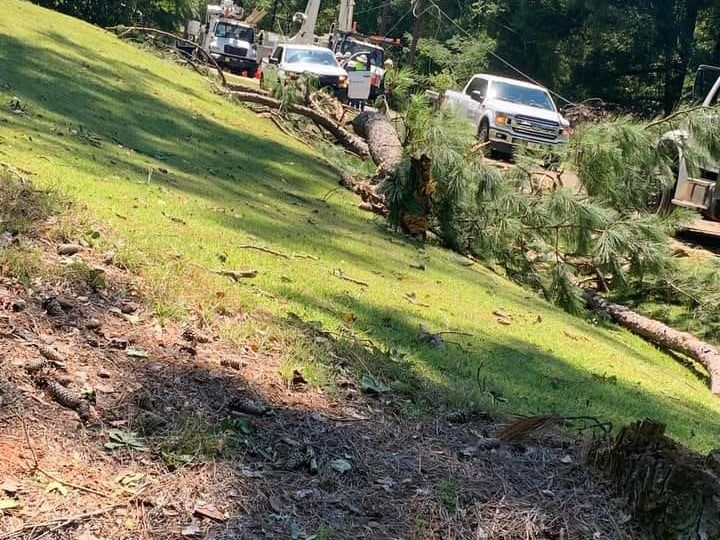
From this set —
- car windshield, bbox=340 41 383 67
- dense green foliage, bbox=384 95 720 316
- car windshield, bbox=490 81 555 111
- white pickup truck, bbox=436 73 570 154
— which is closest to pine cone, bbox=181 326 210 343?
dense green foliage, bbox=384 95 720 316

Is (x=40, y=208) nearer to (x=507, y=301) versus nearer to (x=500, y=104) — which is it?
(x=507, y=301)

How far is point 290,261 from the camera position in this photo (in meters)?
7.02

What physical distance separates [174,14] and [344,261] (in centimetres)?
3870

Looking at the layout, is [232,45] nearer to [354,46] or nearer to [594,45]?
[354,46]

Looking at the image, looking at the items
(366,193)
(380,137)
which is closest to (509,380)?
(366,193)

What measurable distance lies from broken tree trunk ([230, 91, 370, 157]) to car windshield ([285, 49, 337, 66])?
1022 cm

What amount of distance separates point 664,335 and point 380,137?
5.52 metres

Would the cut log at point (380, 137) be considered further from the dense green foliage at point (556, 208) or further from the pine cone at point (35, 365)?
the pine cone at point (35, 365)

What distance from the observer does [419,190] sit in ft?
31.1

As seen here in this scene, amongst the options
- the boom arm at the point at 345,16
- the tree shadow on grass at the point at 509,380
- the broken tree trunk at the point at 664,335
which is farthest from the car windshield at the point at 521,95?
the tree shadow on grass at the point at 509,380

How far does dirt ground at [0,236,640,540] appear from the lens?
10.1 feet

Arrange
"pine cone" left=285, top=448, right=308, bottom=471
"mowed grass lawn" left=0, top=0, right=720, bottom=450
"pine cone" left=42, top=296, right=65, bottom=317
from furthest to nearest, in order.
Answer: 1. "mowed grass lawn" left=0, top=0, right=720, bottom=450
2. "pine cone" left=42, top=296, right=65, bottom=317
3. "pine cone" left=285, top=448, right=308, bottom=471

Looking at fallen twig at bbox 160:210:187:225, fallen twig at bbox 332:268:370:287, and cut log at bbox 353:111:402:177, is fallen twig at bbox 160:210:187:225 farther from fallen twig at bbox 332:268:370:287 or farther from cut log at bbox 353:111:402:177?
cut log at bbox 353:111:402:177

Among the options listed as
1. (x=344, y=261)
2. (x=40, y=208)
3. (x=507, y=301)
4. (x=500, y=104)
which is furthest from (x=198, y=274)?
(x=500, y=104)
